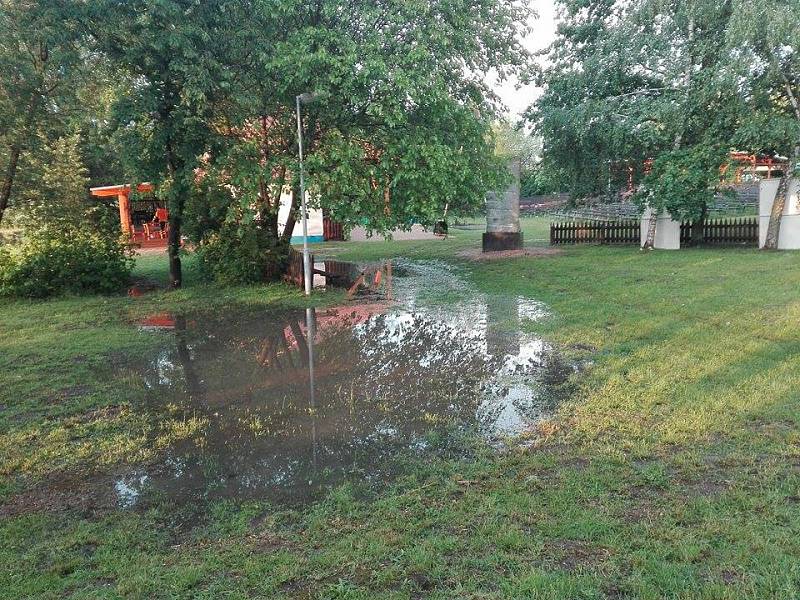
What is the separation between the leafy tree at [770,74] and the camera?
15.0 m

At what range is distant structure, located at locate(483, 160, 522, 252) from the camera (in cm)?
2200

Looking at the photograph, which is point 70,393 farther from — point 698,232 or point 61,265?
point 698,232

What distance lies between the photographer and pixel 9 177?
14969 mm

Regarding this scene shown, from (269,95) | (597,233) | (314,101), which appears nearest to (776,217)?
(597,233)

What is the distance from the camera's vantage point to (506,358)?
7.94 m

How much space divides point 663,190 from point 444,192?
858cm

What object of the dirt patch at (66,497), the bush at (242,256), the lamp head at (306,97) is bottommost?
the dirt patch at (66,497)

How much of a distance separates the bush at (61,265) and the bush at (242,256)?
2.05 m

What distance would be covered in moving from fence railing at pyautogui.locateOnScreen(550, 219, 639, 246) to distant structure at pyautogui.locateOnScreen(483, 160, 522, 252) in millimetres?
2642

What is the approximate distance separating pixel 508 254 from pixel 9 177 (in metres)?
14.7

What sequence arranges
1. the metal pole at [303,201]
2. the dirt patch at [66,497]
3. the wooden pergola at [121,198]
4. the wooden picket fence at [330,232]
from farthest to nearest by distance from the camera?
the wooden picket fence at [330,232], the wooden pergola at [121,198], the metal pole at [303,201], the dirt patch at [66,497]

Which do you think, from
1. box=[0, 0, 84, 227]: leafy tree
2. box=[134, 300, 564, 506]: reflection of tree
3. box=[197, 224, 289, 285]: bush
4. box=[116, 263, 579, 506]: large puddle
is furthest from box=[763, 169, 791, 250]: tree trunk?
box=[0, 0, 84, 227]: leafy tree

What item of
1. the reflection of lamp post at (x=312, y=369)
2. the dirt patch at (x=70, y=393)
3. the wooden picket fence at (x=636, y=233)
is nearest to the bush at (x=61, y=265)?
the reflection of lamp post at (x=312, y=369)

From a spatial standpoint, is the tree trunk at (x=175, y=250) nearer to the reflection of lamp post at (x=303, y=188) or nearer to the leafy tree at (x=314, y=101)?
the leafy tree at (x=314, y=101)
